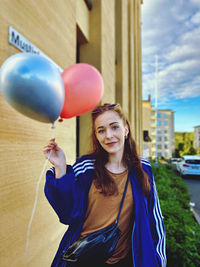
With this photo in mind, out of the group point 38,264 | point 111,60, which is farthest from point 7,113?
point 111,60

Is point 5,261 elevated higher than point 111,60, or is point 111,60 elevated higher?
point 111,60

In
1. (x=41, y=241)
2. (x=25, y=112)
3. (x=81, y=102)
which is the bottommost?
(x=41, y=241)

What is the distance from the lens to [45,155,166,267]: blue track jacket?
1297 millimetres

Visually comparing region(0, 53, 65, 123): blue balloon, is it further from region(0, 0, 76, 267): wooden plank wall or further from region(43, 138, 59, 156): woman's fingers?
region(0, 0, 76, 267): wooden plank wall

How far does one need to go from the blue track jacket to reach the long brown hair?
0.21 ft

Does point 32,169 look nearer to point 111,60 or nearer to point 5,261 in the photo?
point 5,261

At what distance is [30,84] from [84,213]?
3.17 feet

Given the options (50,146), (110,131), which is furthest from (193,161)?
(50,146)

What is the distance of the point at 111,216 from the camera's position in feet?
4.48

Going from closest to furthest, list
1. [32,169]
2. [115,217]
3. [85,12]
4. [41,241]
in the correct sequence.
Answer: [115,217] < [32,169] < [41,241] < [85,12]

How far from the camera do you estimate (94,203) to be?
55.6 inches

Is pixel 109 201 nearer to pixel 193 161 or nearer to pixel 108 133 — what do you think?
→ pixel 108 133

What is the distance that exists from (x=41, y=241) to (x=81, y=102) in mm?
1605

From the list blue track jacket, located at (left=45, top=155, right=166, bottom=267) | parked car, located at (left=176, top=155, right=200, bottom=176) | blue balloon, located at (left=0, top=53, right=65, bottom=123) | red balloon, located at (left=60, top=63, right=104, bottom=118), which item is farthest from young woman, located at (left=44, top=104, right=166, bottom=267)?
parked car, located at (left=176, top=155, right=200, bottom=176)
